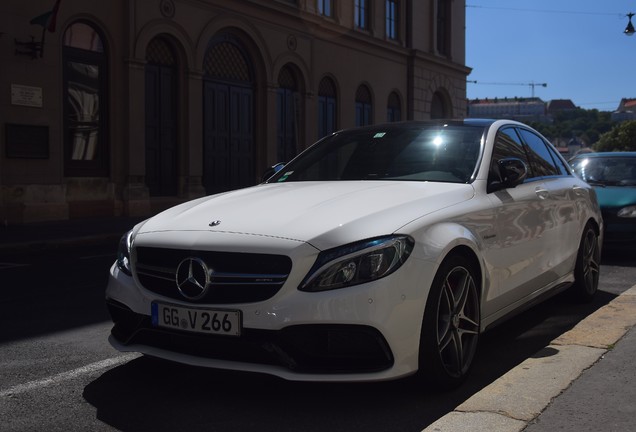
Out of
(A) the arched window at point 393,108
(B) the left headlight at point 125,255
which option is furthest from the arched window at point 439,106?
(B) the left headlight at point 125,255

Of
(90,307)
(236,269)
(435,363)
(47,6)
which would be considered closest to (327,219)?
(236,269)

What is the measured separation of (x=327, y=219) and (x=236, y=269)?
50 centimetres

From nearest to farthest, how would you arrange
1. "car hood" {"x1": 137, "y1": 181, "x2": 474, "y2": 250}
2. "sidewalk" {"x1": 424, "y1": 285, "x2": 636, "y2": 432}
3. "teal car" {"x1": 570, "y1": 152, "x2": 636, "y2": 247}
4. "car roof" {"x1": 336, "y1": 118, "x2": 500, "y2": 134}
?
"sidewalk" {"x1": 424, "y1": 285, "x2": 636, "y2": 432} < "car hood" {"x1": 137, "y1": 181, "x2": 474, "y2": 250} < "car roof" {"x1": 336, "y1": 118, "x2": 500, "y2": 134} < "teal car" {"x1": 570, "y1": 152, "x2": 636, "y2": 247}

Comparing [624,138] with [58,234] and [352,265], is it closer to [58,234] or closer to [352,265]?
[58,234]

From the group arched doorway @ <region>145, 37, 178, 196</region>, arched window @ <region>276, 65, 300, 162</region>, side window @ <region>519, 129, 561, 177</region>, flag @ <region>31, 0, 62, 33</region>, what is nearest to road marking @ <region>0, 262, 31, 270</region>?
flag @ <region>31, 0, 62, 33</region>

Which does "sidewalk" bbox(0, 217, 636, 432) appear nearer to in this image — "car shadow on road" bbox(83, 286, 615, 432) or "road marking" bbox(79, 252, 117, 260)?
"car shadow on road" bbox(83, 286, 615, 432)

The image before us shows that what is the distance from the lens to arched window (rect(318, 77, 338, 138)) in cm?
2492

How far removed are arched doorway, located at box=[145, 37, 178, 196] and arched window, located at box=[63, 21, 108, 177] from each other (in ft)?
4.73

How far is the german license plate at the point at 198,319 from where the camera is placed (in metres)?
3.27

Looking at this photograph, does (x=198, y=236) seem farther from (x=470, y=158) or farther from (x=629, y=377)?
(x=629, y=377)

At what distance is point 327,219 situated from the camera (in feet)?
11.4

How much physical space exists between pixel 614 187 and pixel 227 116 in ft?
42.2

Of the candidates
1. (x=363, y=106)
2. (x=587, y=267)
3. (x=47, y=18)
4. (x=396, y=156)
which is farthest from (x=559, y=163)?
(x=363, y=106)

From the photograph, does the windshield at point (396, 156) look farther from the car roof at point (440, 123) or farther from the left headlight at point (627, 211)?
the left headlight at point (627, 211)
